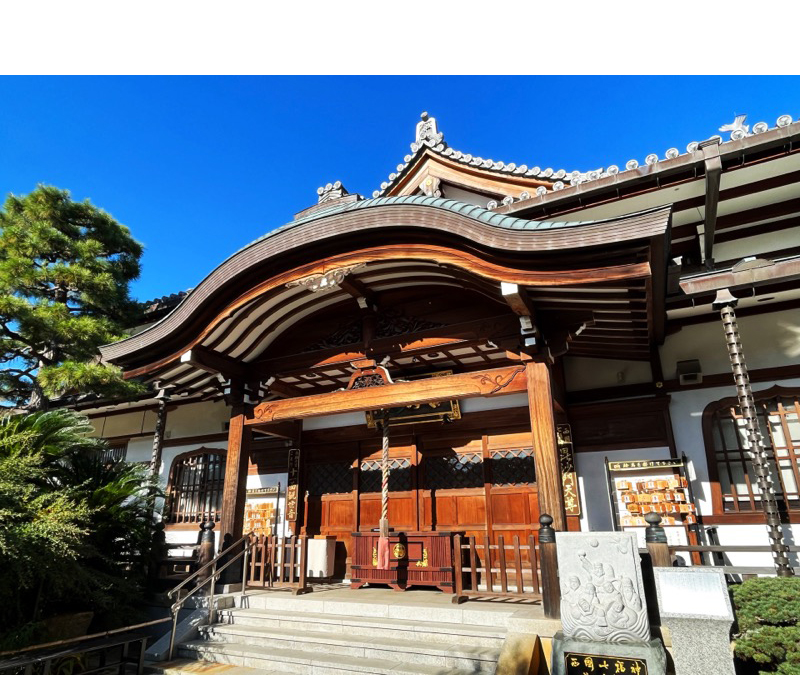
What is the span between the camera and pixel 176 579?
8156 mm

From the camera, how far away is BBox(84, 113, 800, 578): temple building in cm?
623

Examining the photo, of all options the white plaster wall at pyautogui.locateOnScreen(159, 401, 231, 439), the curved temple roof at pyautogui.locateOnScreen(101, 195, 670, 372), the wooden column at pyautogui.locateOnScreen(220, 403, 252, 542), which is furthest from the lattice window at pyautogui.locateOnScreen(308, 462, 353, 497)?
the curved temple roof at pyautogui.locateOnScreen(101, 195, 670, 372)

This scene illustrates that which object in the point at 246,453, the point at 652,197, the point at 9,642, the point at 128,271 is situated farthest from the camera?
the point at 128,271

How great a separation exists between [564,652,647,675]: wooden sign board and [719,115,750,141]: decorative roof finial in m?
6.54

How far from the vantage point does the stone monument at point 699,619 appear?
4.22 metres

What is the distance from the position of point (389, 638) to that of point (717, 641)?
10.7 ft

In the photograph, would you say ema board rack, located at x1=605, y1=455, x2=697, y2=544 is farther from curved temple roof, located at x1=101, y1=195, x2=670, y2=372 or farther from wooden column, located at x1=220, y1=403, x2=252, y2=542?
wooden column, located at x1=220, y1=403, x2=252, y2=542

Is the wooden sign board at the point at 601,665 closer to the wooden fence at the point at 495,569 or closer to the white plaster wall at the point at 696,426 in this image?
the wooden fence at the point at 495,569

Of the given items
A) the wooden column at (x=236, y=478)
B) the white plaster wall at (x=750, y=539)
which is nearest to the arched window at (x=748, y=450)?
the white plaster wall at (x=750, y=539)

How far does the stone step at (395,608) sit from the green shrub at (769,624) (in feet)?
7.12

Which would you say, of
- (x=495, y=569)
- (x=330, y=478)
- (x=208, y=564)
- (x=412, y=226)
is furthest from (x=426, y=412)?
(x=208, y=564)

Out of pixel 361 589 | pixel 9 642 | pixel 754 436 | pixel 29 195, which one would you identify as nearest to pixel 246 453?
pixel 361 589

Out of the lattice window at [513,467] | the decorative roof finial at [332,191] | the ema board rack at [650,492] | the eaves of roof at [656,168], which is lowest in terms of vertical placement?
the ema board rack at [650,492]

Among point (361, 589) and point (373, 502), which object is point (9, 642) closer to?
point (361, 589)
